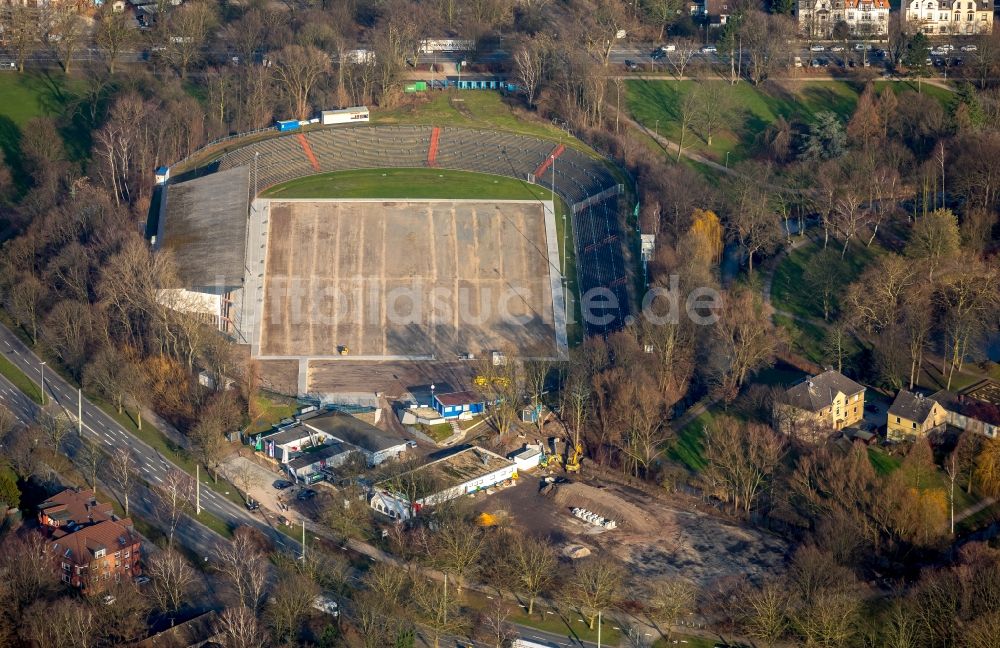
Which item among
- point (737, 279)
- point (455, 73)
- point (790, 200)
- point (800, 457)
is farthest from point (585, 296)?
point (455, 73)

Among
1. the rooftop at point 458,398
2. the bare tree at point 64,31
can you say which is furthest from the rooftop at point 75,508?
the bare tree at point 64,31

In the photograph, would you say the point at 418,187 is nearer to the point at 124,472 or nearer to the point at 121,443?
the point at 121,443

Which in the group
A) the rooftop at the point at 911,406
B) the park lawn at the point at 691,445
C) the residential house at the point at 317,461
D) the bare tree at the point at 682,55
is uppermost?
the bare tree at the point at 682,55

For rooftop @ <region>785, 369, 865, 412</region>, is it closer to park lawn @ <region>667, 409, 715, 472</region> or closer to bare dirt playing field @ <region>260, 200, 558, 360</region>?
park lawn @ <region>667, 409, 715, 472</region>

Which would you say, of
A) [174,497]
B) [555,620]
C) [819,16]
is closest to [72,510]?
[174,497]

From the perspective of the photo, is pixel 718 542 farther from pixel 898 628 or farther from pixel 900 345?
pixel 900 345

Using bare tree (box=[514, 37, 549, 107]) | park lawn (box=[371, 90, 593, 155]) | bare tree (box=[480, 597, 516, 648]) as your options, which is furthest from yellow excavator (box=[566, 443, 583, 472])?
bare tree (box=[514, 37, 549, 107])

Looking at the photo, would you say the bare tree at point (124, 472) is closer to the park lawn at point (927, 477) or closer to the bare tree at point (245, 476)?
the bare tree at point (245, 476)
